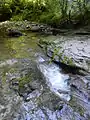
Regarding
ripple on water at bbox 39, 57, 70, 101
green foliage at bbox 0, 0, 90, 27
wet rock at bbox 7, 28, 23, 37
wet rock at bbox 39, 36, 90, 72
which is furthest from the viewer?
green foliage at bbox 0, 0, 90, 27

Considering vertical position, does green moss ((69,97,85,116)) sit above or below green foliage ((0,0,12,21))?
below

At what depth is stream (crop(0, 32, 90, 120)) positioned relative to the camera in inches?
160

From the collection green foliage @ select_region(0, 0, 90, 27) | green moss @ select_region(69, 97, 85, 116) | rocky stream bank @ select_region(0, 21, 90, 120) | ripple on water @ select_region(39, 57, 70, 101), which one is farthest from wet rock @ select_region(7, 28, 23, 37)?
green moss @ select_region(69, 97, 85, 116)

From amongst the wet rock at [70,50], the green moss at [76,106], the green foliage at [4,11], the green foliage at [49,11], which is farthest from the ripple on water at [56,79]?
the green foliage at [4,11]

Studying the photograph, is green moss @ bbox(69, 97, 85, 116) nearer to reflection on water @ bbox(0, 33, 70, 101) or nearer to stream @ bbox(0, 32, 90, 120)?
stream @ bbox(0, 32, 90, 120)

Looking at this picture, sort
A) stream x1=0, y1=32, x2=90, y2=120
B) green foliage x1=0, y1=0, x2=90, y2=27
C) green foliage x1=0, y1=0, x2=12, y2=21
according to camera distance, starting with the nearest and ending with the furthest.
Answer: stream x1=0, y1=32, x2=90, y2=120
green foliage x1=0, y1=0, x2=90, y2=27
green foliage x1=0, y1=0, x2=12, y2=21

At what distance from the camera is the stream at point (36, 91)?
4074 mm

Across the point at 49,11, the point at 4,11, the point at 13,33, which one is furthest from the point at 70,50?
the point at 4,11

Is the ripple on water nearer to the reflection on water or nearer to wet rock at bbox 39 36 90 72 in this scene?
the reflection on water

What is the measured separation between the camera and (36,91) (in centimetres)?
480

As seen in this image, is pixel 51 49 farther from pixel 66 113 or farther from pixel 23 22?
pixel 23 22

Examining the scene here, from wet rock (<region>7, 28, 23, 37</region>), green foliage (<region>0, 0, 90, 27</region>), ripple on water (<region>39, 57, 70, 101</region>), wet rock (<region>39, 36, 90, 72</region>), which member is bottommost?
wet rock (<region>7, 28, 23, 37</region>)

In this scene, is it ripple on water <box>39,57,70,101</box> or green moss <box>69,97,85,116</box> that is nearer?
green moss <box>69,97,85,116</box>

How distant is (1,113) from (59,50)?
3.38 m
